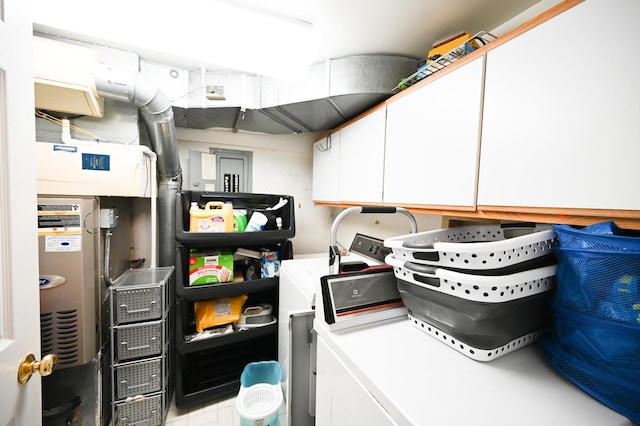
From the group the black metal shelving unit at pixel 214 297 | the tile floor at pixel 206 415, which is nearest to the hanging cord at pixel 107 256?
the black metal shelving unit at pixel 214 297

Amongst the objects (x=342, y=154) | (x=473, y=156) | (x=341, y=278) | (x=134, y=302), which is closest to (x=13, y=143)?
(x=341, y=278)

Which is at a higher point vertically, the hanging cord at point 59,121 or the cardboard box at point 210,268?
the hanging cord at point 59,121

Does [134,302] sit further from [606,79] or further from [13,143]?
[606,79]

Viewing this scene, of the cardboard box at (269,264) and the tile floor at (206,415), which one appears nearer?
the tile floor at (206,415)

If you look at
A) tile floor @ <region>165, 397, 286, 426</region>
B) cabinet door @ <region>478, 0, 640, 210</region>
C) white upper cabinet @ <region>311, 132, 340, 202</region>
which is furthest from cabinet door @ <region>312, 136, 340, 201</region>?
tile floor @ <region>165, 397, 286, 426</region>

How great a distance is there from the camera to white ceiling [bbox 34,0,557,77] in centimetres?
110

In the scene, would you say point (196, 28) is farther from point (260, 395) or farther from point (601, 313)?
point (260, 395)

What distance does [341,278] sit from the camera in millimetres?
841

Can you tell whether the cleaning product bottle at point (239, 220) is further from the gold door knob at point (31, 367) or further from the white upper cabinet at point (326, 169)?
the gold door knob at point (31, 367)

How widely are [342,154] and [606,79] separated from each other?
57.7 inches

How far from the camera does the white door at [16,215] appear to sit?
555 millimetres

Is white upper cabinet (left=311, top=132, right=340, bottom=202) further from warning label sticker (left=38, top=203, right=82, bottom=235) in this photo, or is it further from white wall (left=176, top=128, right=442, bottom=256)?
warning label sticker (left=38, top=203, right=82, bottom=235)

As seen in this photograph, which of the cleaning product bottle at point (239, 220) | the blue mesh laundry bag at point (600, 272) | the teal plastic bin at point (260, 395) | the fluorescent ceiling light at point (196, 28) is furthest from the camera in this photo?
the cleaning product bottle at point (239, 220)

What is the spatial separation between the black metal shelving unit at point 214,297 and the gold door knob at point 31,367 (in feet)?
2.82
